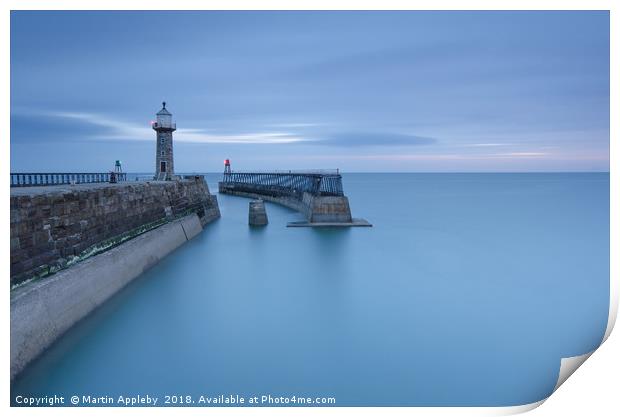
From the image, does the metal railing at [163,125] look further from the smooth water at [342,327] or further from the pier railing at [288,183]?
the smooth water at [342,327]

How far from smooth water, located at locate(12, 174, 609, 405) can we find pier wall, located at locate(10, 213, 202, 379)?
246mm

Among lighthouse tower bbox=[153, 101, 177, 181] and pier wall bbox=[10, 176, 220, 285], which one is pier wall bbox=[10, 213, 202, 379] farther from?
lighthouse tower bbox=[153, 101, 177, 181]

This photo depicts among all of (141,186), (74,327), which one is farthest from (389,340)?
(141,186)

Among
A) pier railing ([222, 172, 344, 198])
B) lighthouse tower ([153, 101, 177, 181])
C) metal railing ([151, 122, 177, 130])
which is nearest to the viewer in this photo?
pier railing ([222, 172, 344, 198])

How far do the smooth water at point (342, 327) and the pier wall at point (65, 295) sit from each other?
246 millimetres

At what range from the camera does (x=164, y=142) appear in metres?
22.8

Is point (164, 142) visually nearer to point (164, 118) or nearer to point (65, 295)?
point (164, 118)

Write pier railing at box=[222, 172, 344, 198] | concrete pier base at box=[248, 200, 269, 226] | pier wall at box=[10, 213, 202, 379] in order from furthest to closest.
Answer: pier railing at box=[222, 172, 344, 198], concrete pier base at box=[248, 200, 269, 226], pier wall at box=[10, 213, 202, 379]

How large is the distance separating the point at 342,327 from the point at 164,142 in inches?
700

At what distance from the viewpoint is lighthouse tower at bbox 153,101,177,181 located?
22.5 m

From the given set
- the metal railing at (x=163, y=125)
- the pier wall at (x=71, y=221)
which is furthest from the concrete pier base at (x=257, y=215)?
the pier wall at (x=71, y=221)

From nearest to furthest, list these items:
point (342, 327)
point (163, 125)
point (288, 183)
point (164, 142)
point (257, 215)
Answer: point (342, 327)
point (257, 215)
point (163, 125)
point (164, 142)
point (288, 183)

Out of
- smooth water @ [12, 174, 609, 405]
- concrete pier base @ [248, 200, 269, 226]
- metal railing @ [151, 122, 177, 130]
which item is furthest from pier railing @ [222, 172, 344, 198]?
metal railing @ [151, 122, 177, 130]

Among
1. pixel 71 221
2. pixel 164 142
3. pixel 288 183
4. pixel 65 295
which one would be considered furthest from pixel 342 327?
pixel 288 183
